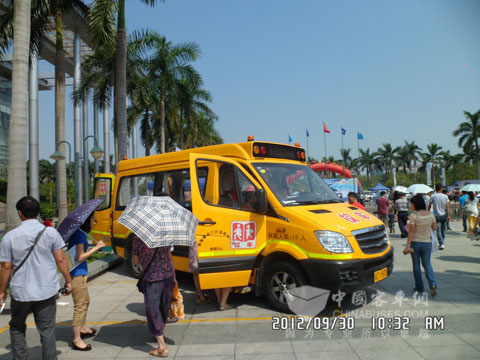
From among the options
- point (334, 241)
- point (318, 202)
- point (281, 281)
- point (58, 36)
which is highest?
point (58, 36)

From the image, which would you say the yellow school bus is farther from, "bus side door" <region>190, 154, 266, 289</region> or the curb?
the curb

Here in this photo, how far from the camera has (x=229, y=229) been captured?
5555 mm

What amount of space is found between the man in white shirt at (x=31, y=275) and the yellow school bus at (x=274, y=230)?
2.13m

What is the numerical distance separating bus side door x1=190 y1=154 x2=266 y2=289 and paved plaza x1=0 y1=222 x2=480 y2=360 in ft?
2.10

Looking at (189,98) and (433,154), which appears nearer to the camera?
(189,98)

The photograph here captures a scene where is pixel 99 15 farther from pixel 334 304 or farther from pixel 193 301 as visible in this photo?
pixel 334 304

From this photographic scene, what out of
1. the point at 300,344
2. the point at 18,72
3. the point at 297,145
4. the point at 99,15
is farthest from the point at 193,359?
the point at 99,15

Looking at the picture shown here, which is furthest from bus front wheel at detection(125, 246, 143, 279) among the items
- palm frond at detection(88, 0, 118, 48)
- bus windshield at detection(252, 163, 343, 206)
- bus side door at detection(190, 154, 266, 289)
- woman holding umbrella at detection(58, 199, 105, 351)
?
palm frond at detection(88, 0, 118, 48)

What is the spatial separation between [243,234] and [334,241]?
1.33 m

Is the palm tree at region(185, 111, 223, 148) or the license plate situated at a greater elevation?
the palm tree at region(185, 111, 223, 148)

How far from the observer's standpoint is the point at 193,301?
20.9ft

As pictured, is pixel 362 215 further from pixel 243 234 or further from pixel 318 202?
pixel 243 234

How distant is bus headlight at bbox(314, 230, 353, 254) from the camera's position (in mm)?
4996

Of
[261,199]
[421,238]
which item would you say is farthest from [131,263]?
[421,238]
